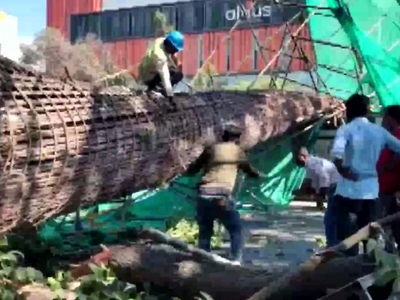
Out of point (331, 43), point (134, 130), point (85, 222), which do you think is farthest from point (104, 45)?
point (134, 130)

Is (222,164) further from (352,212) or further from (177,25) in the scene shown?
(177,25)

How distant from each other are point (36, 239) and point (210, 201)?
167cm

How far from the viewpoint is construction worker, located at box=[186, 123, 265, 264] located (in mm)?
6578

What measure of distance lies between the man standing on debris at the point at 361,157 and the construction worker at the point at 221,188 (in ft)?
3.08

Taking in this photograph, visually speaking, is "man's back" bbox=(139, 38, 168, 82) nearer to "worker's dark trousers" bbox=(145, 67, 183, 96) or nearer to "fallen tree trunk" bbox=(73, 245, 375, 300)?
"worker's dark trousers" bbox=(145, 67, 183, 96)

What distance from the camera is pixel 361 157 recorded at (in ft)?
19.9

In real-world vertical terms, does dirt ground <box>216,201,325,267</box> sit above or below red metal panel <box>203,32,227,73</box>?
below

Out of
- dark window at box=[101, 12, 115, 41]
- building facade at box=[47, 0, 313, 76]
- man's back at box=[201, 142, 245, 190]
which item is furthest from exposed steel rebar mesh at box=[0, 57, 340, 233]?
dark window at box=[101, 12, 115, 41]

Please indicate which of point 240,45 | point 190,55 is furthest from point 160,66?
point 190,55

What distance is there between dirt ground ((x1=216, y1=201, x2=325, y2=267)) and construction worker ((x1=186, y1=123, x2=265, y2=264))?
1.46ft

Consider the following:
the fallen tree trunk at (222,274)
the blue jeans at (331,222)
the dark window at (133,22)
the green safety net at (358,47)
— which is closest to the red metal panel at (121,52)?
the dark window at (133,22)

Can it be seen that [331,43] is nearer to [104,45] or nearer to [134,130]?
[134,130]

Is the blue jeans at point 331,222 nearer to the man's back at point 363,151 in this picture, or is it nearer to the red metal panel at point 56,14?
the man's back at point 363,151

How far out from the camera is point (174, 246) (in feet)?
18.5
